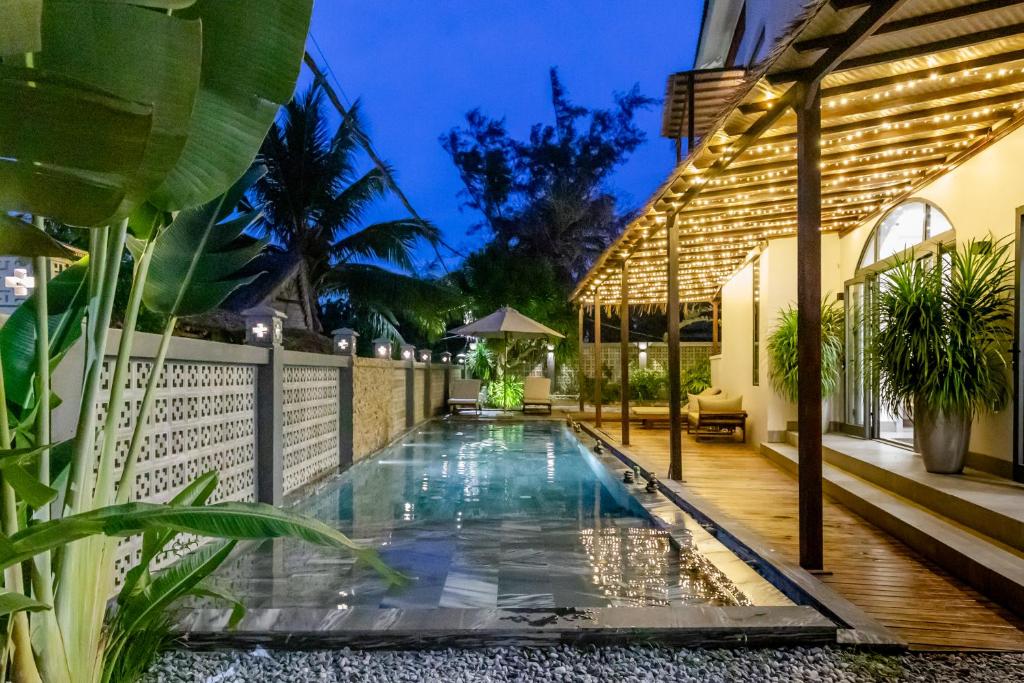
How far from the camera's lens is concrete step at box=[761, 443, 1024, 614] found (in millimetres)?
3434

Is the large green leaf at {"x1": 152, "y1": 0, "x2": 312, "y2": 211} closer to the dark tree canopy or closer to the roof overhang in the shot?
the roof overhang

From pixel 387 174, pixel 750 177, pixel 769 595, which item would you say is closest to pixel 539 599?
pixel 769 595

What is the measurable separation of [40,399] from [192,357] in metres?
2.66

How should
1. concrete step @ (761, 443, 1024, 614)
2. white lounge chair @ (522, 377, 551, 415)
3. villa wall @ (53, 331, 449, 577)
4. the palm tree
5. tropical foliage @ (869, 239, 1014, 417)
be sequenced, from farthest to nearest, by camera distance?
1. white lounge chair @ (522, 377, 551, 415)
2. the palm tree
3. tropical foliage @ (869, 239, 1014, 417)
4. villa wall @ (53, 331, 449, 577)
5. concrete step @ (761, 443, 1024, 614)

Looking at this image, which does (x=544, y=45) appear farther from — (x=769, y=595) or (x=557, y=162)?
(x=769, y=595)

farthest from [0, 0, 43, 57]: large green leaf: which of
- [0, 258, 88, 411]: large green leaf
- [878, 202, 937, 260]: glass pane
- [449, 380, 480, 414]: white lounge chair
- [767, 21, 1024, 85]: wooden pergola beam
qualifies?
[449, 380, 480, 414]: white lounge chair

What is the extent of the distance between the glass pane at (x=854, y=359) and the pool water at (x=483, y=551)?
3.46 metres

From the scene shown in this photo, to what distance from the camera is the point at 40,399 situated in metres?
1.82

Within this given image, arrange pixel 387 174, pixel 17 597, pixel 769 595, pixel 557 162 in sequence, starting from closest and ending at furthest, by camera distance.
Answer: pixel 17 597
pixel 769 595
pixel 387 174
pixel 557 162

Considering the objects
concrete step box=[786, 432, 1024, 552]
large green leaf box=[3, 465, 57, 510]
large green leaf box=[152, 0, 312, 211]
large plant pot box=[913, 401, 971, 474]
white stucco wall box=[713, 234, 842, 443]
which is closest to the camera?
large green leaf box=[3, 465, 57, 510]

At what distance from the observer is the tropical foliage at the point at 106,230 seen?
133 centimetres

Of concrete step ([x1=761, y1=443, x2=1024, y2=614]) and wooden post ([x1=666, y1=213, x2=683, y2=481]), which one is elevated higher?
wooden post ([x1=666, y1=213, x2=683, y2=481])

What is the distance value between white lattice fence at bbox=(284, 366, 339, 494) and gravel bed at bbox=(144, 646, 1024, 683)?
381cm

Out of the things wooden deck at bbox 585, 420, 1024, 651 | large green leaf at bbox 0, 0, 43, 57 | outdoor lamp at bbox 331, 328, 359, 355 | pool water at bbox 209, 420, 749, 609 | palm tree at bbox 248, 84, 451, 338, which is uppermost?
palm tree at bbox 248, 84, 451, 338
